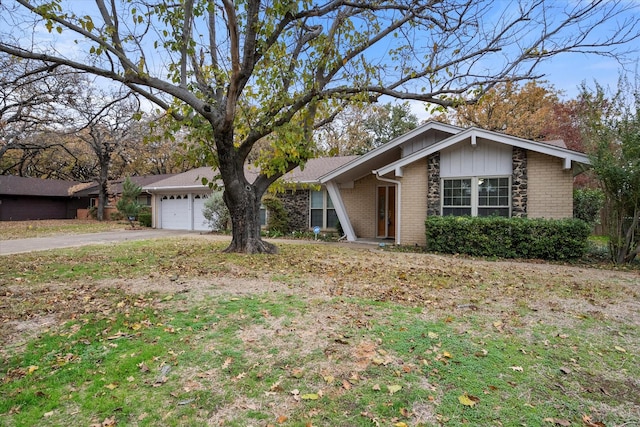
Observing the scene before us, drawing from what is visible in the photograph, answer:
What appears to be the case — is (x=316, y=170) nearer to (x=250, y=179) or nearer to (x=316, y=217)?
(x=316, y=217)

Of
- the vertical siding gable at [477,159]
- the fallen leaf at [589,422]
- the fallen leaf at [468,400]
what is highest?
the vertical siding gable at [477,159]

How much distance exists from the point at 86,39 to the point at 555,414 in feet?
33.2

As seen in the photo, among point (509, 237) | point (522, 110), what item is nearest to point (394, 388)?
point (509, 237)

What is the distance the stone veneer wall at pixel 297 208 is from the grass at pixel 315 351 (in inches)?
386

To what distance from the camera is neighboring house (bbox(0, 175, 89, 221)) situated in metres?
26.4

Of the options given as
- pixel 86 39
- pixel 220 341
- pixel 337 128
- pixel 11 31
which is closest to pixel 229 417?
pixel 220 341

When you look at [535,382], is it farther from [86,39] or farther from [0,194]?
[0,194]

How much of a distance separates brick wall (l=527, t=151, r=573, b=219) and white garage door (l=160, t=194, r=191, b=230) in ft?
56.2

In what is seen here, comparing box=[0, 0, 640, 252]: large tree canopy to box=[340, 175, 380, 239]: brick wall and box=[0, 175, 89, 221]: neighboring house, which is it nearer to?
box=[340, 175, 380, 239]: brick wall

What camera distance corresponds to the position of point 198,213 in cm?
1997

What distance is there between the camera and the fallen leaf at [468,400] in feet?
8.86

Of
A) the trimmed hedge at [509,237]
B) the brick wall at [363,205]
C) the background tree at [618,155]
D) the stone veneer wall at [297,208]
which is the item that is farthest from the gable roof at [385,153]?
the background tree at [618,155]

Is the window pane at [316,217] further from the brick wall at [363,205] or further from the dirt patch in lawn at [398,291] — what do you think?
the dirt patch in lawn at [398,291]

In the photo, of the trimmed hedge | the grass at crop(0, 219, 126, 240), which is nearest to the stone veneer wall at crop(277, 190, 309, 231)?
the trimmed hedge
